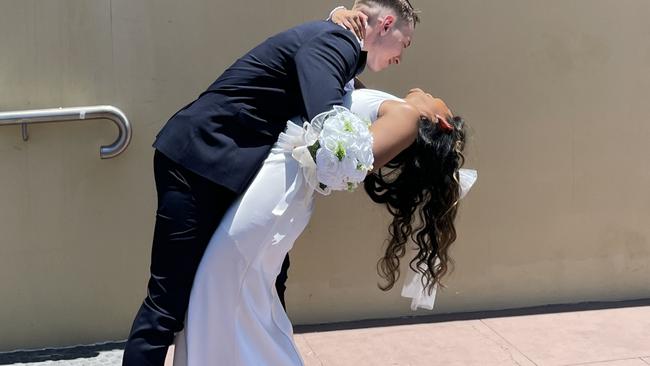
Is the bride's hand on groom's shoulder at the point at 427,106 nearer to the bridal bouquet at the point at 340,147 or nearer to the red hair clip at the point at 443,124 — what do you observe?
the red hair clip at the point at 443,124

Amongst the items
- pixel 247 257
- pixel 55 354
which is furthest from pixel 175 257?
pixel 55 354

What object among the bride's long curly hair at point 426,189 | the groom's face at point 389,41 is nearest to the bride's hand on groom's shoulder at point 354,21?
the groom's face at point 389,41

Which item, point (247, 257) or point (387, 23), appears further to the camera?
point (387, 23)

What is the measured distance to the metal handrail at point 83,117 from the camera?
327 cm

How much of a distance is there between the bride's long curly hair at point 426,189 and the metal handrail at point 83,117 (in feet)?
4.99

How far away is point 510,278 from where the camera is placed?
4.11 meters

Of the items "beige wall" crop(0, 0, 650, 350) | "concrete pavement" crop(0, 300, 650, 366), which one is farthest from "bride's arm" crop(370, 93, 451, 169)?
"concrete pavement" crop(0, 300, 650, 366)

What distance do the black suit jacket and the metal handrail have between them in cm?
130

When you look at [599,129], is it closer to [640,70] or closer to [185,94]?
[640,70]

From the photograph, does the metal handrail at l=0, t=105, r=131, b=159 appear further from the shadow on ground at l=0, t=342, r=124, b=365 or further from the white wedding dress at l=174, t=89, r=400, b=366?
the white wedding dress at l=174, t=89, r=400, b=366

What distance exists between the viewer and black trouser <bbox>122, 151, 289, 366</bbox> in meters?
2.10

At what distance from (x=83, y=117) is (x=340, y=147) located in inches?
73.6

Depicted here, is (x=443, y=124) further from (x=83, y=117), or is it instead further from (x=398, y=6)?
(x=83, y=117)

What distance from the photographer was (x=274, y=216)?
210 centimetres
